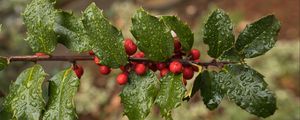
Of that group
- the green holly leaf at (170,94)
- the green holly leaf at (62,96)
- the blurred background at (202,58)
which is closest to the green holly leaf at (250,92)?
the green holly leaf at (170,94)

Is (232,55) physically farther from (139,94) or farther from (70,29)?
(70,29)

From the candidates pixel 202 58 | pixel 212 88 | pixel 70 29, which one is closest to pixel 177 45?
pixel 212 88

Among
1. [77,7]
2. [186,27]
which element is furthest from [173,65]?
[77,7]

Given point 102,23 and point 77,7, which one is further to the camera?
point 77,7

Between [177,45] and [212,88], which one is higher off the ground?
[177,45]

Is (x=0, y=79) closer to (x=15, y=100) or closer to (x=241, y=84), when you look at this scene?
(x=15, y=100)

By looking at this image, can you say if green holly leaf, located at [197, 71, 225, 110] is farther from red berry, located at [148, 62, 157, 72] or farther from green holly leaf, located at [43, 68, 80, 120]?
green holly leaf, located at [43, 68, 80, 120]
